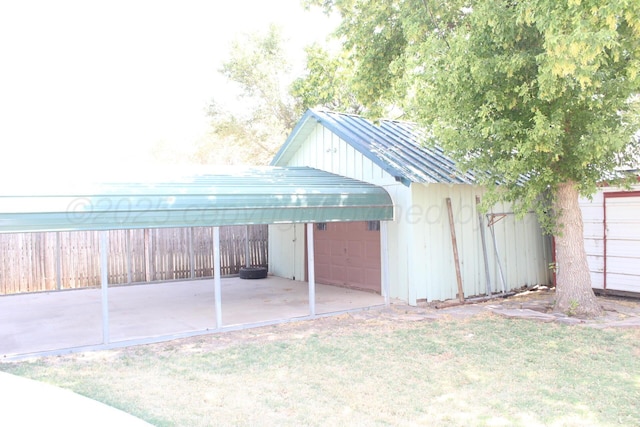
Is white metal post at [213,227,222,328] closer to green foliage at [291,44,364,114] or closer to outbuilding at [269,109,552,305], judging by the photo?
outbuilding at [269,109,552,305]

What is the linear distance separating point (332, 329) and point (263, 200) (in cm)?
244

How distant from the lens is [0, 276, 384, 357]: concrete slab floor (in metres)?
8.13

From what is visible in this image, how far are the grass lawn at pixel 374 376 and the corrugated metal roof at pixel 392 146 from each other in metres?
3.39

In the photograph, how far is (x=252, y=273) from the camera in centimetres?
1487

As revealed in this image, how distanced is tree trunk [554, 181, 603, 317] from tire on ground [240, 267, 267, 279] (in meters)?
8.17

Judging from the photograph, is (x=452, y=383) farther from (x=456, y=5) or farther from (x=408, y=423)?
(x=456, y=5)

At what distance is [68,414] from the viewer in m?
2.86

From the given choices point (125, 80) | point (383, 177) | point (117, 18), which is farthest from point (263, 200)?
point (125, 80)

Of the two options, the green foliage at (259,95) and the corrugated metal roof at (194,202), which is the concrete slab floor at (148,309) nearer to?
the corrugated metal roof at (194,202)

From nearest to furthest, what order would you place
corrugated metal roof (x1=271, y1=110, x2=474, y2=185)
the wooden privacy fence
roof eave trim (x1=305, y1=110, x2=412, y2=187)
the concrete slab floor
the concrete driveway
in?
the concrete driveway, the concrete slab floor, roof eave trim (x1=305, y1=110, x2=412, y2=187), corrugated metal roof (x1=271, y1=110, x2=474, y2=185), the wooden privacy fence

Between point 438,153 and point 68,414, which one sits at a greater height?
point 438,153

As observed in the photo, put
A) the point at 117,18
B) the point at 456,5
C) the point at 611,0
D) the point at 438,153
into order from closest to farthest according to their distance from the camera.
Result: the point at 611,0, the point at 456,5, the point at 438,153, the point at 117,18

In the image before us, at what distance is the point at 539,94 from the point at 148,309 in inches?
320

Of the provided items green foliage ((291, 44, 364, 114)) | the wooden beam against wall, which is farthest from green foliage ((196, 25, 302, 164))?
the wooden beam against wall
